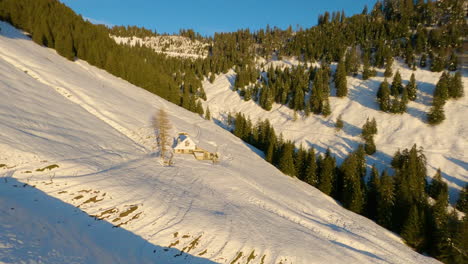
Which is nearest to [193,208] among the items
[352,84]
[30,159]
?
[30,159]

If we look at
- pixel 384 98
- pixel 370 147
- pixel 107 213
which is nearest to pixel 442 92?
pixel 384 98

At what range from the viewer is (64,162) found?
16.5 meters

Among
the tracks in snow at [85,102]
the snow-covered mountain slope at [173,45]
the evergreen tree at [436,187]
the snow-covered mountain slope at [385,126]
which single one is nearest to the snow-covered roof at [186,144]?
the tracks in snow at [85,102]

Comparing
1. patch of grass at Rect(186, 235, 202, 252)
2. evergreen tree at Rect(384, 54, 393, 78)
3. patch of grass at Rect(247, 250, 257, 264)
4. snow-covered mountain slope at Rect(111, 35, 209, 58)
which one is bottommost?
patch of grass at Rect(247, 250, 257, 264)

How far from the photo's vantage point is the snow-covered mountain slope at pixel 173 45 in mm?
170913

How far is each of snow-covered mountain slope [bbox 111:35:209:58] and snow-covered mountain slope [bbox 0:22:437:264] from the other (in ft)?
483

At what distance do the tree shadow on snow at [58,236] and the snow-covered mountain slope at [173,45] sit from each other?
536 ft

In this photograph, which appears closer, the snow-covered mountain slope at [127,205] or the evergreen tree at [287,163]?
the snow-covered mountain slope at [127,205]

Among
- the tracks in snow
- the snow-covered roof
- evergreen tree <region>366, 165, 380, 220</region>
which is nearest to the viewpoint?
the tracks in snow

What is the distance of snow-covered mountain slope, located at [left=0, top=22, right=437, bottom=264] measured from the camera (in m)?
10.2

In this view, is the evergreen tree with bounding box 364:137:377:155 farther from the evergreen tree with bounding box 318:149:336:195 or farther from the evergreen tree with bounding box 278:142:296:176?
the evergreen tree with bounding box 278:142:296:176

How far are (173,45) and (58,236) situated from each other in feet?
651

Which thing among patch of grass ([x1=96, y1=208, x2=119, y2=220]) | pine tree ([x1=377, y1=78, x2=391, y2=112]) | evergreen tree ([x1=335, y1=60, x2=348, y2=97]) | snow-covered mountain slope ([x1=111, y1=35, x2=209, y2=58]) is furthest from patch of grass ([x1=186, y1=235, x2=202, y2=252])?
snow-covered mountain slope ([x1=111, y1=35, x2=209, y2=58])

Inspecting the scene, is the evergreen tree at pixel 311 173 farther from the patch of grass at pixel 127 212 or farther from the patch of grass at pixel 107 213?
the patch of grass at pixel 107 213
